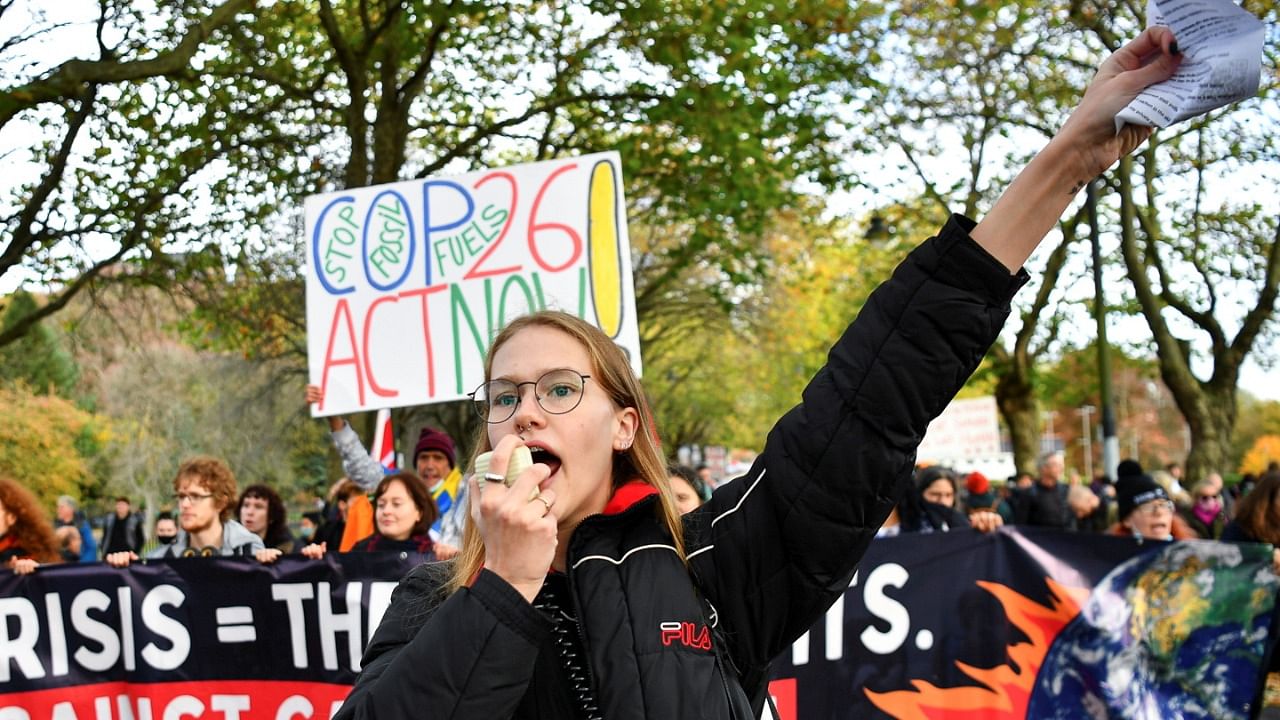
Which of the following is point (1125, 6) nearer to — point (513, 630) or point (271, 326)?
point (271, 326)

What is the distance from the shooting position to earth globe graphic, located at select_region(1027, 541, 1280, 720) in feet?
16.9

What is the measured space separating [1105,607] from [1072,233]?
52.9 feet

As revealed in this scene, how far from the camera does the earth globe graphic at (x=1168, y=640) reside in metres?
5.14

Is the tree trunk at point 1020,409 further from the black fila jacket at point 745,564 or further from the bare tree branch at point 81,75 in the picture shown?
the black fila jacket at point 745,564

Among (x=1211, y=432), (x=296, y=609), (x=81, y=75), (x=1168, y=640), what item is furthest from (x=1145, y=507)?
(x=1211, y=432)

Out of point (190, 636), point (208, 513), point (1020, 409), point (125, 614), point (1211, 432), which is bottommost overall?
point (190, 636)

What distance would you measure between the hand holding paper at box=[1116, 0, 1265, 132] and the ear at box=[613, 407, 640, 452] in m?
0.82

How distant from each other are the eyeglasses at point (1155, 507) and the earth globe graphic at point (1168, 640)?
2.10ft

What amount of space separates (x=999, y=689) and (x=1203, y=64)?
4114 mm

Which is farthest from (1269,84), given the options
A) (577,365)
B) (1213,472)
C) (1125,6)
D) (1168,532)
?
(577,365)

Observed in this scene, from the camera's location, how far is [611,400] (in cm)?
192

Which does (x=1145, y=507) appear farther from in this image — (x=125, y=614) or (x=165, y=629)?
(x=125, y=614)

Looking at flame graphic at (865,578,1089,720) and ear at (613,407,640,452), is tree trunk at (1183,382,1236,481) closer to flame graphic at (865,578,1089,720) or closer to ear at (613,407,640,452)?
flame graphic at (865,578,1089,720)

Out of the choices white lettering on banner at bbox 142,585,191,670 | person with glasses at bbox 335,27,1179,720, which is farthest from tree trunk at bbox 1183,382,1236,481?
person with glasses at bbox 335,27,1179,720
